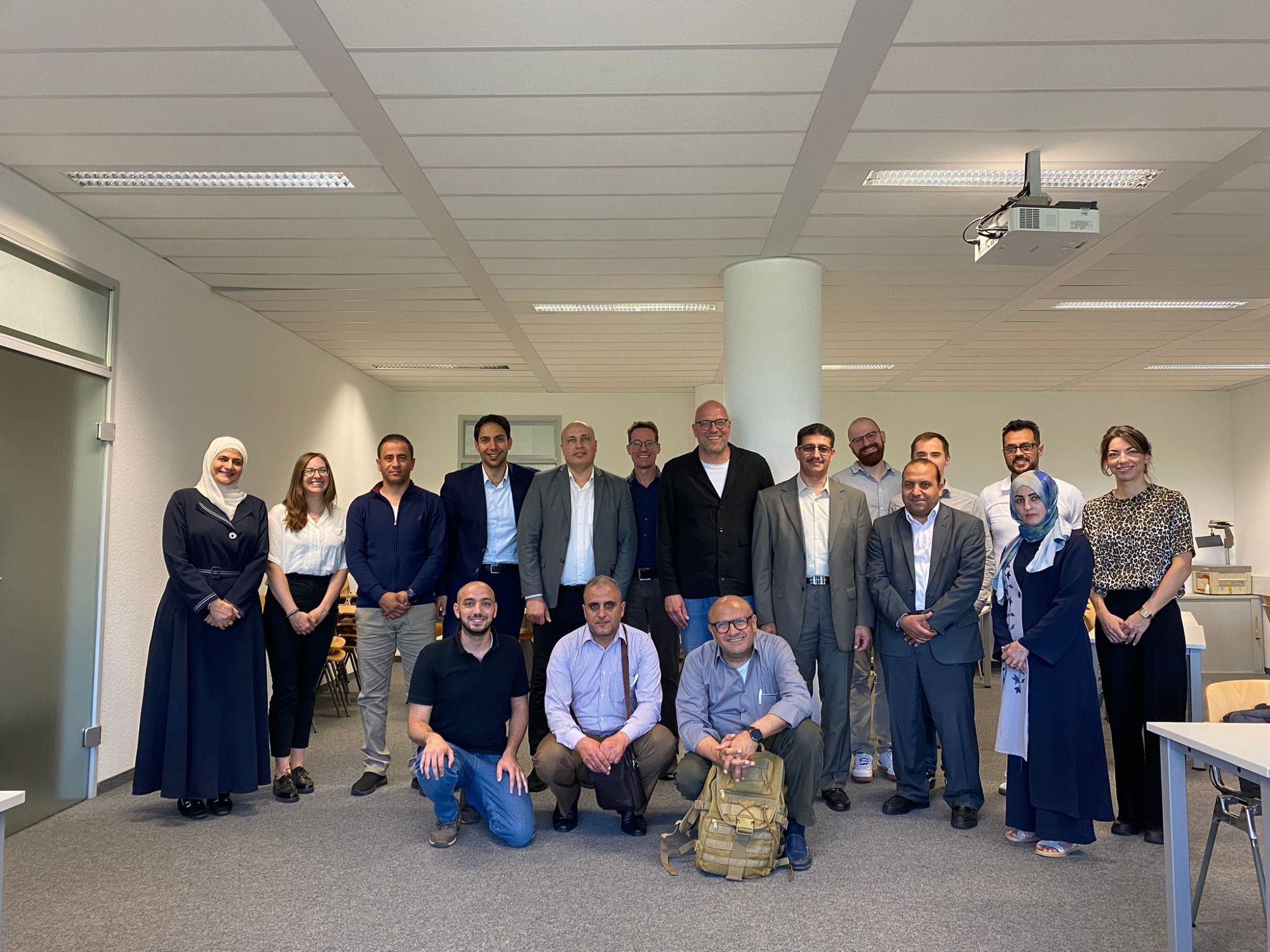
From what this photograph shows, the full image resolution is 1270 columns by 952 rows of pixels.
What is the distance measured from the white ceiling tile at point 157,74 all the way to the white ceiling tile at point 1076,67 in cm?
202

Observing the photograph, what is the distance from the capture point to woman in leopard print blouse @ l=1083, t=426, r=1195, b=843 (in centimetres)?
378

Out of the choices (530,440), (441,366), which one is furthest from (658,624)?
(530,440)

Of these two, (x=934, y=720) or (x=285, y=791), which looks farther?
(x=285, y=791)

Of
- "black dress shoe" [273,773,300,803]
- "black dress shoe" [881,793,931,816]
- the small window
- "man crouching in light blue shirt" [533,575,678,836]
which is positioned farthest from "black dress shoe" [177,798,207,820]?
the small window

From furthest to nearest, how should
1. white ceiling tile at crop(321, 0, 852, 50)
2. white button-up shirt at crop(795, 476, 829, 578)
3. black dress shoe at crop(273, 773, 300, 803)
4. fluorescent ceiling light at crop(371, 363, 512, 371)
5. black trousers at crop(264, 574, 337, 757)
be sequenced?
fluorescent ceiling light at crop(371, 363, 512, 371)
black trousers at crop(264, 574, 337, 757)
black dress shoe at crop(273, 773, 300, 803)
white button-up shirt at crop(795, 476, 829, 578)
white ceiling tile at crop(321, 0, 852, 50)

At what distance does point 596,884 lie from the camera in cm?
334

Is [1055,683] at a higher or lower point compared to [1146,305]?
lower

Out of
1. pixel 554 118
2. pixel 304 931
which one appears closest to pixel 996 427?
pixel 554 118

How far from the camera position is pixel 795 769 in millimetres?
3578

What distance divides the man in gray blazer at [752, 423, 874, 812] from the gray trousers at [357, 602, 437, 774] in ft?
5.52

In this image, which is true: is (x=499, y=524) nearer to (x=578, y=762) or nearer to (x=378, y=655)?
(x=378, y=655)

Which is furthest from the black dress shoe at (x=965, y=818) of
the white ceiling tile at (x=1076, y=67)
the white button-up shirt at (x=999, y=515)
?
the white ceiling tile at (x=1076, y=67)

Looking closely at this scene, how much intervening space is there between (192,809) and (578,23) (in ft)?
11.8

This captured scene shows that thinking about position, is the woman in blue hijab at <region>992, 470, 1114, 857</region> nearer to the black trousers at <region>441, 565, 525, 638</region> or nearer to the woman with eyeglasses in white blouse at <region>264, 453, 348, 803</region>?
the black trousers at <region>441, 565, 525, 638</region>
